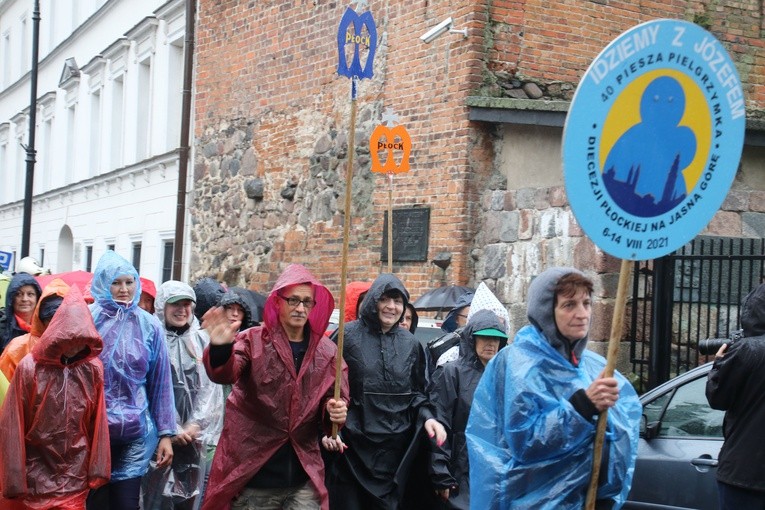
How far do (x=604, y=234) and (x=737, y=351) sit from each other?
75.7 inches

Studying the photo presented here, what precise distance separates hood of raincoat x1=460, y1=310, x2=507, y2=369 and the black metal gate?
4.09 m

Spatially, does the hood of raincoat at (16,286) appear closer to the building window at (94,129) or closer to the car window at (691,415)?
the car window at (691,415)

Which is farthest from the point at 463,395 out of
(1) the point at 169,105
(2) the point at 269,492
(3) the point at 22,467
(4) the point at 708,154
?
(1) the point at 169,105

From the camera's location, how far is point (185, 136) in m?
20.2

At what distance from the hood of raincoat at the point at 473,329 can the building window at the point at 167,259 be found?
52.8ft

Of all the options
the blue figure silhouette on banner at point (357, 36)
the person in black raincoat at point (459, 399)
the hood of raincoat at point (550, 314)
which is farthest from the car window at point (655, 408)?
the hood of raincoat at point (550, 314)

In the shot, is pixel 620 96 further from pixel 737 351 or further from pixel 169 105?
pixel 169 105

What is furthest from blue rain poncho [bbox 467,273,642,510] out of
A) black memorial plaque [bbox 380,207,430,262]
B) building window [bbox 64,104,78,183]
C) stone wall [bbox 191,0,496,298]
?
building window [bbox 64,104,78,183]

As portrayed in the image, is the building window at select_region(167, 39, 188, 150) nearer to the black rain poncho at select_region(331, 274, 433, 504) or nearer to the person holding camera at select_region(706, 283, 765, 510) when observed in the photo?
the black rain poncho at select_region(331, 274, 433, 504)

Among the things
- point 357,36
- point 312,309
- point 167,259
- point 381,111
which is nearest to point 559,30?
point 381,111

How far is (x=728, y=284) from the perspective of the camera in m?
10.3

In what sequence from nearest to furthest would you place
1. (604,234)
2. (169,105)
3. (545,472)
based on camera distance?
(604,234) < (545,472) < (169,105)

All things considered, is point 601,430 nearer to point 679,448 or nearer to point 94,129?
point 679,448

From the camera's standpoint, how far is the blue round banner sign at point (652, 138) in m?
4.13
